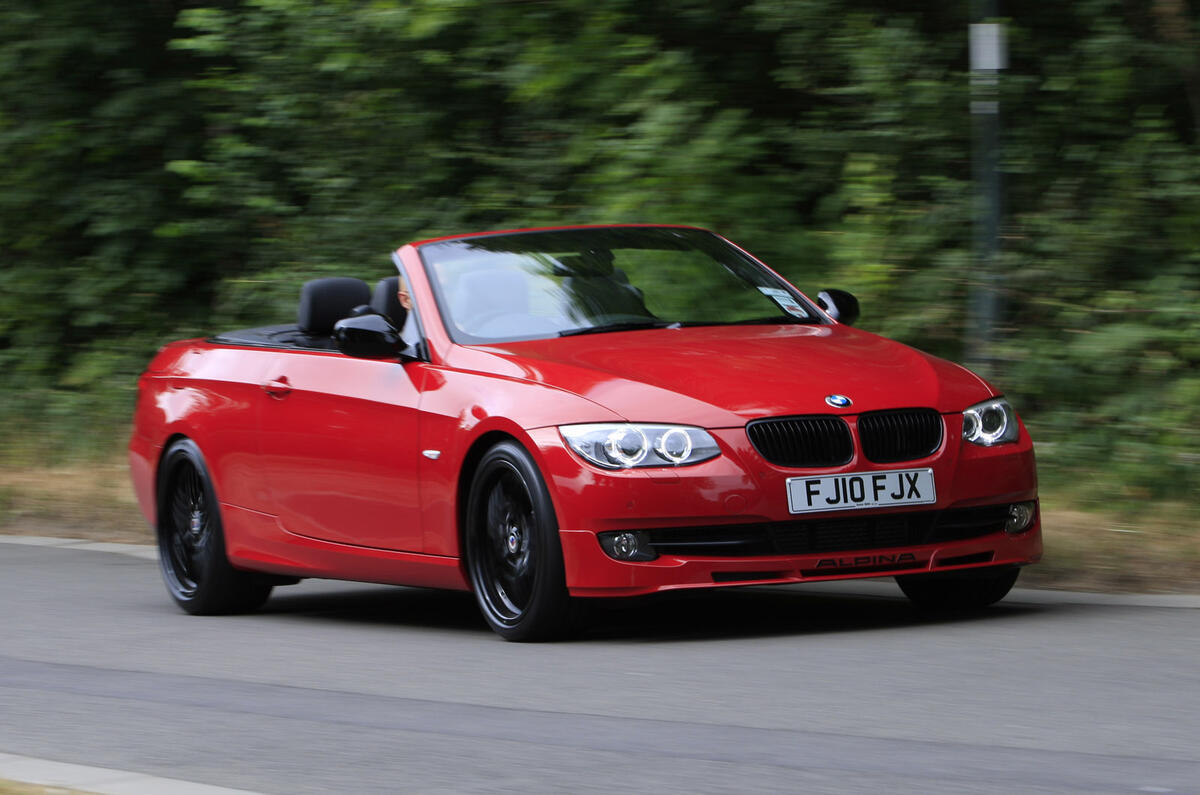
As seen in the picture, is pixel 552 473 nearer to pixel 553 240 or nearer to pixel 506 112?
pixel 553 240

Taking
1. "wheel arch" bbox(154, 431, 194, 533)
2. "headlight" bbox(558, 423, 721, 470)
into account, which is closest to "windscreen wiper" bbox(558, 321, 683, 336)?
"headlight" bbox(558, 423, 721, 470)

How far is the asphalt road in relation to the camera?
4887mm

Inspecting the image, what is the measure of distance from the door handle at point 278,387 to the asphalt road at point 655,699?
0.97 m

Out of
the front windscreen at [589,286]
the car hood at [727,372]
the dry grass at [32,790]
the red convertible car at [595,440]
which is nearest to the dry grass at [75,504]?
the red convertible car at [595,440]

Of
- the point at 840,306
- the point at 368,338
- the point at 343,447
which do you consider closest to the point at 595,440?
the point at 368,338

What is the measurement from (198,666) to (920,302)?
22.2ft

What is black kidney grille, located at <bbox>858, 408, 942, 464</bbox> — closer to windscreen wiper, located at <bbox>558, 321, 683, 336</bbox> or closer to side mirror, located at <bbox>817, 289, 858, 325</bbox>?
windscreen wiper, located at <bbox>558, 321, 683, 336</bbox>

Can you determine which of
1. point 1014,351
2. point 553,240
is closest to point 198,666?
point 553,240

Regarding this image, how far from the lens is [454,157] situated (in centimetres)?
1639

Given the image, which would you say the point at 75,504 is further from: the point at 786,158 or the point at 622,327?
the point at 622,327

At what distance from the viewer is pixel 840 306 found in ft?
27.9

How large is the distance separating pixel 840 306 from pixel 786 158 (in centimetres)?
582

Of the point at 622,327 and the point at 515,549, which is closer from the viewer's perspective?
the point at 515,549

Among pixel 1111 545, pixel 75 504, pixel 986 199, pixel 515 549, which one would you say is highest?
pixel 515 549
